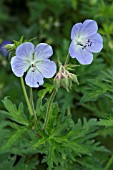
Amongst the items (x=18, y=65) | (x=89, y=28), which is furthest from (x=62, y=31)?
(x=18, y=65)

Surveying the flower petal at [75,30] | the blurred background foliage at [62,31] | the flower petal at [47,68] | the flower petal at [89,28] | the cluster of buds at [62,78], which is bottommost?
the blurred background foliage at [62,31]

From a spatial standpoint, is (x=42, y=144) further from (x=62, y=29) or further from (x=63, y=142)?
(x=62, y=29)

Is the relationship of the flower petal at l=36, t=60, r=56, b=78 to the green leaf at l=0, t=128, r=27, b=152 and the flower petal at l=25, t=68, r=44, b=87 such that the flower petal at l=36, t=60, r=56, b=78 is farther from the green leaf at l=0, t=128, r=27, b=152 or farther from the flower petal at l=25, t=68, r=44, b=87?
the green leaf at l=0, t=128, r=27, b=152

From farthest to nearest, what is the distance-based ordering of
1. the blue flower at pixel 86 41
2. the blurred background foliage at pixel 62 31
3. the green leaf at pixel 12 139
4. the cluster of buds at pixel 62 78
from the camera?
the blurred background foliage at pixel 62 31, the green leaf at pixel 12 139, the blue flower at pixel 86 41, the cluster of buds at pixel 62 78

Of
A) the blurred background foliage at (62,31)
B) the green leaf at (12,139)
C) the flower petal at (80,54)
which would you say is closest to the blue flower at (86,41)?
the flower petal at (80,54)

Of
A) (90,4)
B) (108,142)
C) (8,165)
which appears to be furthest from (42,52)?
(90,4)

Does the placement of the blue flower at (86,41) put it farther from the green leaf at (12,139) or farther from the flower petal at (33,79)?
the green leaf at (12,139)

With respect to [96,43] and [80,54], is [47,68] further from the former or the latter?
[96,43]

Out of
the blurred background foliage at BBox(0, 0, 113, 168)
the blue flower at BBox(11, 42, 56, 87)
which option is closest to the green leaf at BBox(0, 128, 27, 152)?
the blue flower at BBox(11, 42, 56, 87)
